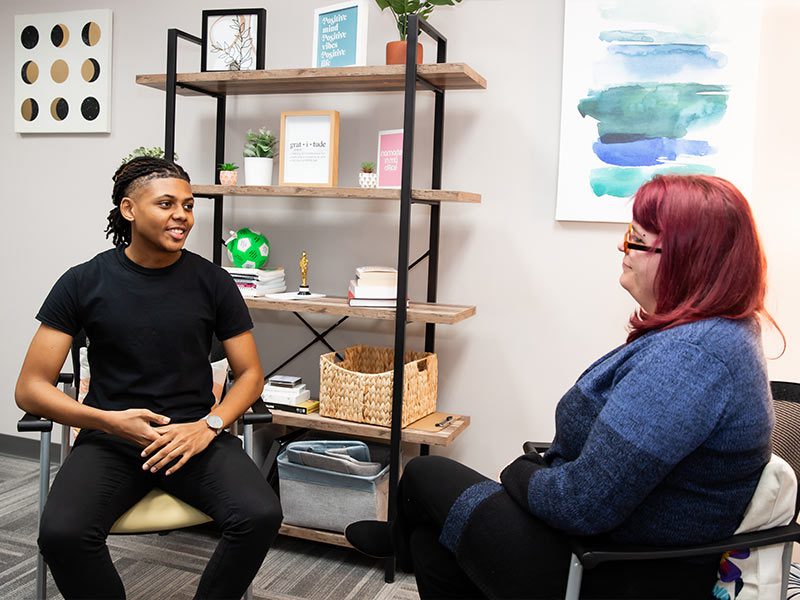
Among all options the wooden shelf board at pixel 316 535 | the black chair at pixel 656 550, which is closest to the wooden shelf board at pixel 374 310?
the wooden shelf board at pixel 316 535

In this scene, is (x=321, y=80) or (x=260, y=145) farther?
(x=260, y=145)

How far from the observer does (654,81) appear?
2.54m

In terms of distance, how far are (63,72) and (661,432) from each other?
9.97ft

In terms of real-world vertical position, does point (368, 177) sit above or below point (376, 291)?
above

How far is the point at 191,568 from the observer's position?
8.45 feet

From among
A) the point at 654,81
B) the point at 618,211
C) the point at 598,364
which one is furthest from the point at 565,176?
the point at 598,364

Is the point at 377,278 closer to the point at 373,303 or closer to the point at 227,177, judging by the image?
the point at 373,303

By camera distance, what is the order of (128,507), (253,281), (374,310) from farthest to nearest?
(253,281)
(374,310)
(128,507)

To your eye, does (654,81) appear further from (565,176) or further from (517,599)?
(517,599)

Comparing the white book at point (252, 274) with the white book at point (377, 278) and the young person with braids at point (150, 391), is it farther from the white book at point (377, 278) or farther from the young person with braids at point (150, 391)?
the young person with braids at point (150, 391)

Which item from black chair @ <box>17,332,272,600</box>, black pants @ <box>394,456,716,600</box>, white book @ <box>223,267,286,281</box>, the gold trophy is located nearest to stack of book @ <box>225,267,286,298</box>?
white book @ <box>223,267,286,281</box>

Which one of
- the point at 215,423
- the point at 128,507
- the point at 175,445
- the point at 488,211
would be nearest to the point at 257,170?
the point at 488,211

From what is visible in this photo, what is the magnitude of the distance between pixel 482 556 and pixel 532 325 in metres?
1.30

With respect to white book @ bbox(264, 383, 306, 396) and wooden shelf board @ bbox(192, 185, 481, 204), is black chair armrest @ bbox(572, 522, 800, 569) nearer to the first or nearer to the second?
wooden shelf board @ bbox(192, 185, 481, 204)
